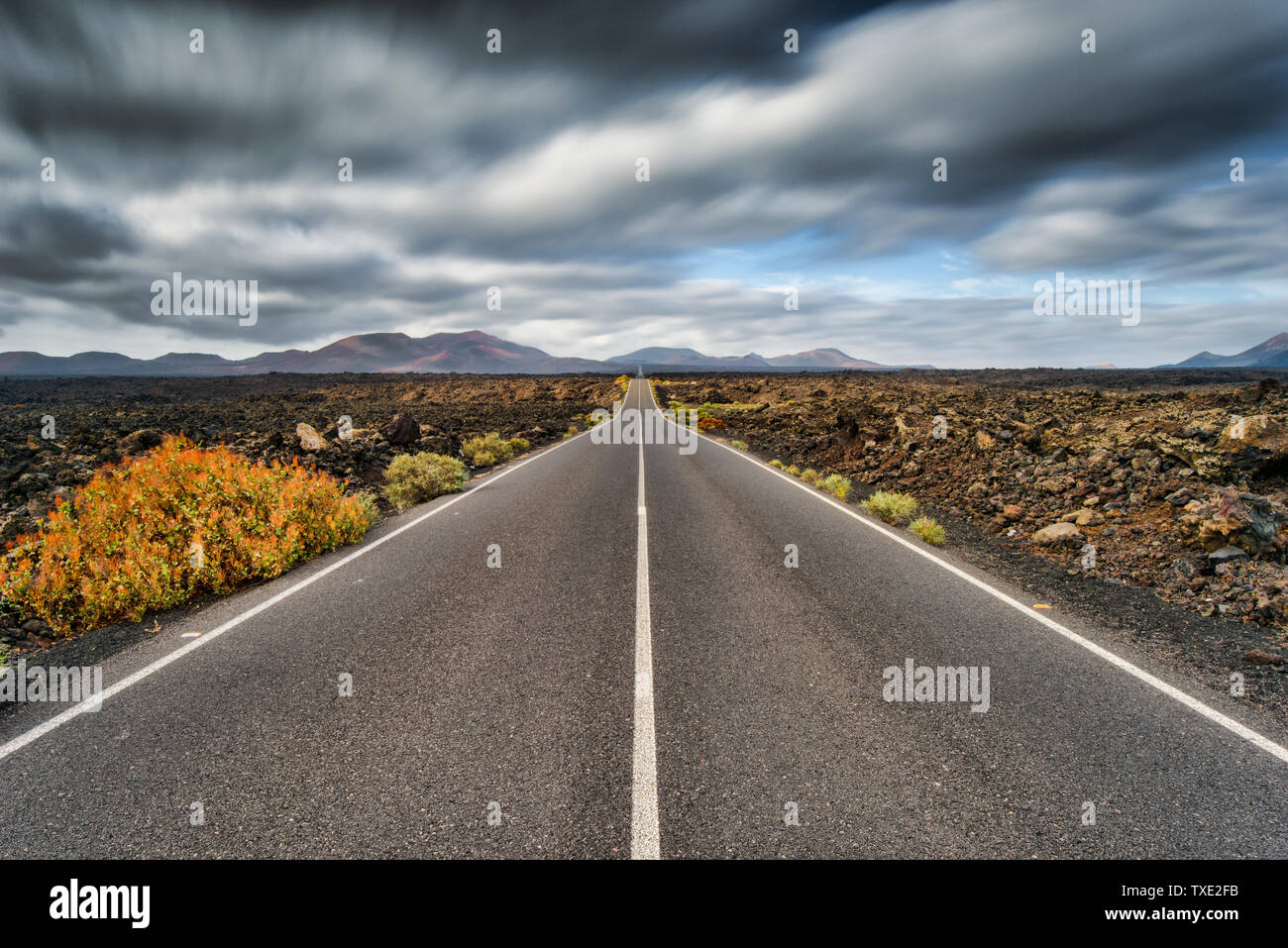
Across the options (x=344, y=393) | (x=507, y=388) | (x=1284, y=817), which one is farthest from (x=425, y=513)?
(x=344, y=393)

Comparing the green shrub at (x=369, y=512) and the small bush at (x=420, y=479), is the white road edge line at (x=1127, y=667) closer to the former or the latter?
the green shrub at (x=369, y=512)

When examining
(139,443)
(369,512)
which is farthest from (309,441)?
(369,512)

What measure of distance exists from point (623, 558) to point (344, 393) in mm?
66765

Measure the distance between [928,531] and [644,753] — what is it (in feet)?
22.7

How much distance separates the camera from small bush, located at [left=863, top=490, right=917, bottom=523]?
32.0 feet

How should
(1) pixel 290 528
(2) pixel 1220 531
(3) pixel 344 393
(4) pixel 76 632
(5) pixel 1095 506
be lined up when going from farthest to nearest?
1. (3) pixel 344 393
2. (5) pixel 1095 506
3. (1) pixel 290 528
4. (2) pixel 1220 531
5. (4) pixel 76 632

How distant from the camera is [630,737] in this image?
3518 millimetres

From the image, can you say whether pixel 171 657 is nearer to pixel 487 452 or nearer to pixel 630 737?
pixel 630 737

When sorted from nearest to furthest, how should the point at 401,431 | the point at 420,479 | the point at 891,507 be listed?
the point at 891,507 → the point at 420,479 → the point at 401,431

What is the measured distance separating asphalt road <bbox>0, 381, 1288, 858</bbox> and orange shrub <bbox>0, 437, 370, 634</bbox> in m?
0.69

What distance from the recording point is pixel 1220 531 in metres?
6.71

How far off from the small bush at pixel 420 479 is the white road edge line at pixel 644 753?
23.8 feet

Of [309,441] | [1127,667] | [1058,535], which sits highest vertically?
[309,441]
